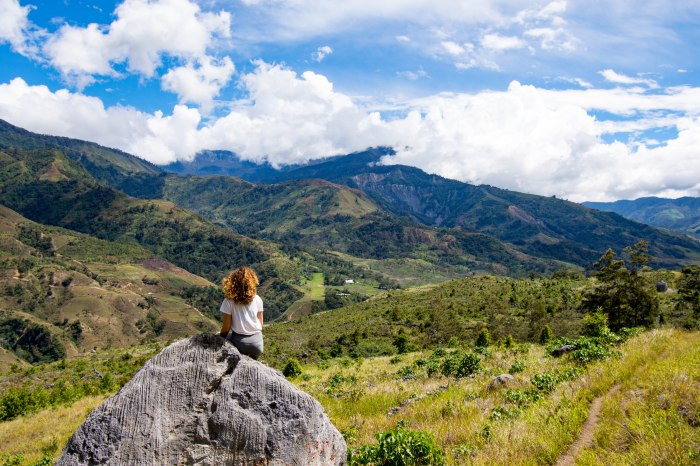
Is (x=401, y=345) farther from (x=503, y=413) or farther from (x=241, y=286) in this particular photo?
(x=241, y=286)

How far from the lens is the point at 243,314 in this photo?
824 cm

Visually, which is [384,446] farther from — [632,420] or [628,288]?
[628,288]

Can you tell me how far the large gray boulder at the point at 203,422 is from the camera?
6637 millimetres

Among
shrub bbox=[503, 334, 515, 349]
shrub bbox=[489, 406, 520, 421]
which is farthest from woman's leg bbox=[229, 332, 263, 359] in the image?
shrub bbox=[503, 334, 515, 349]

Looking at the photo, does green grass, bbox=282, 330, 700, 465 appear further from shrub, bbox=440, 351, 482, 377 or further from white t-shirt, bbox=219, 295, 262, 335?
white t-shirt, bbox=219, 295, 262, 335

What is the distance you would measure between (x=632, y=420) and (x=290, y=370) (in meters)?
27.2

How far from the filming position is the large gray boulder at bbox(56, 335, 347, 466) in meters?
6.64

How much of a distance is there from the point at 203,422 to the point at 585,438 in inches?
277

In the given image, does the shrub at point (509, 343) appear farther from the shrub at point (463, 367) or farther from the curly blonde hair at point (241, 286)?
the curly blonde hair at point (241, 286)

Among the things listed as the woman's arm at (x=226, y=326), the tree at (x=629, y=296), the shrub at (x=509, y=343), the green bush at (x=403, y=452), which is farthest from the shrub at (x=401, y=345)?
the woman's arm at (x=226, y=326)

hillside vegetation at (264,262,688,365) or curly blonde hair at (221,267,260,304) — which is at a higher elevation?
curly blonde hair at (221,267,260,304)

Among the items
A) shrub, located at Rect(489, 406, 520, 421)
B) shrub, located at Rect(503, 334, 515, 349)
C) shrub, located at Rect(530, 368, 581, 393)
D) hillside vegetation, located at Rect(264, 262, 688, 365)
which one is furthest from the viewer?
hillside vegetation, located at Rect(264, 262, 688, 365)

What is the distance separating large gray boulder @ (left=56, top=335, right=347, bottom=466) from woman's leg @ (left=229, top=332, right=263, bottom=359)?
76cm

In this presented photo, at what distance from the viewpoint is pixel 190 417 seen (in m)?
7.07
